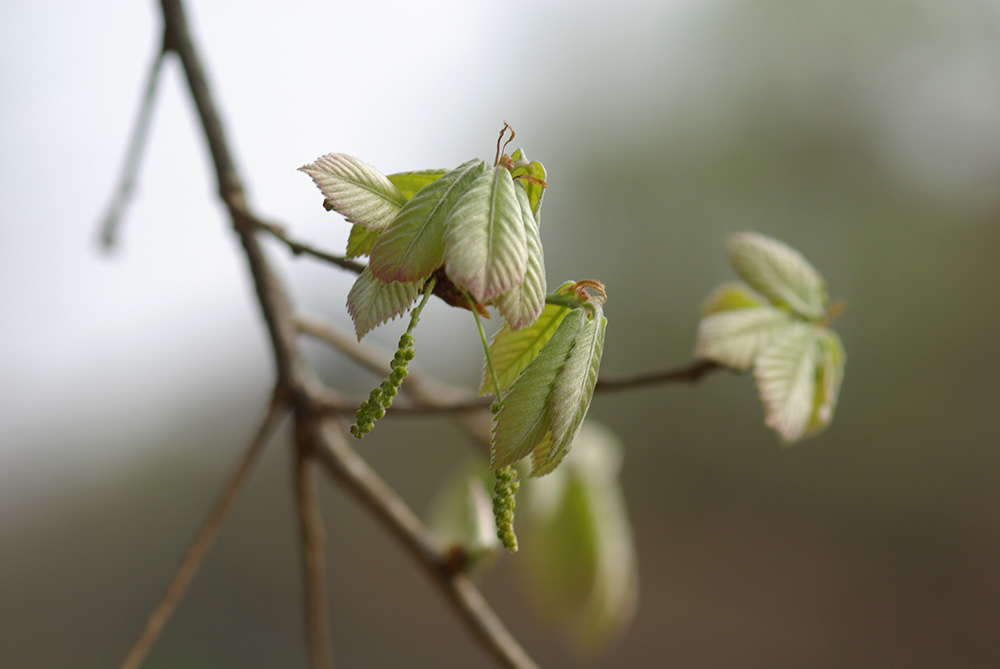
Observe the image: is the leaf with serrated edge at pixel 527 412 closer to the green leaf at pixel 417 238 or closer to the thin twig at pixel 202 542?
the green leaf at pixel 417 238

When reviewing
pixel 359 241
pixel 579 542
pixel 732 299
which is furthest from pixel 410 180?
pixel 579 542

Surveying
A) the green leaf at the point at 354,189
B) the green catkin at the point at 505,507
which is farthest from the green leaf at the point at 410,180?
A: the green catkin at the point at 505,507

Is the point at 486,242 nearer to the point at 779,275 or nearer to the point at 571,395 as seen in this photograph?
the point at 571,395

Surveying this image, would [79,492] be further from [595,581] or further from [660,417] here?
[595,581]

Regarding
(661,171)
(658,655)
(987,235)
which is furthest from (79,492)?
(987,235)

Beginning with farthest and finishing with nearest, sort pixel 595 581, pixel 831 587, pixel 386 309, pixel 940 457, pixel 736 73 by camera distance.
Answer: pixel 736 73 → pixel 940 457 → pixel 831 587 → pixel 595 581 → pixel 386 309

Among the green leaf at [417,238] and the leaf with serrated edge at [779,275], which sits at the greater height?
the green leaf at [417,238]
